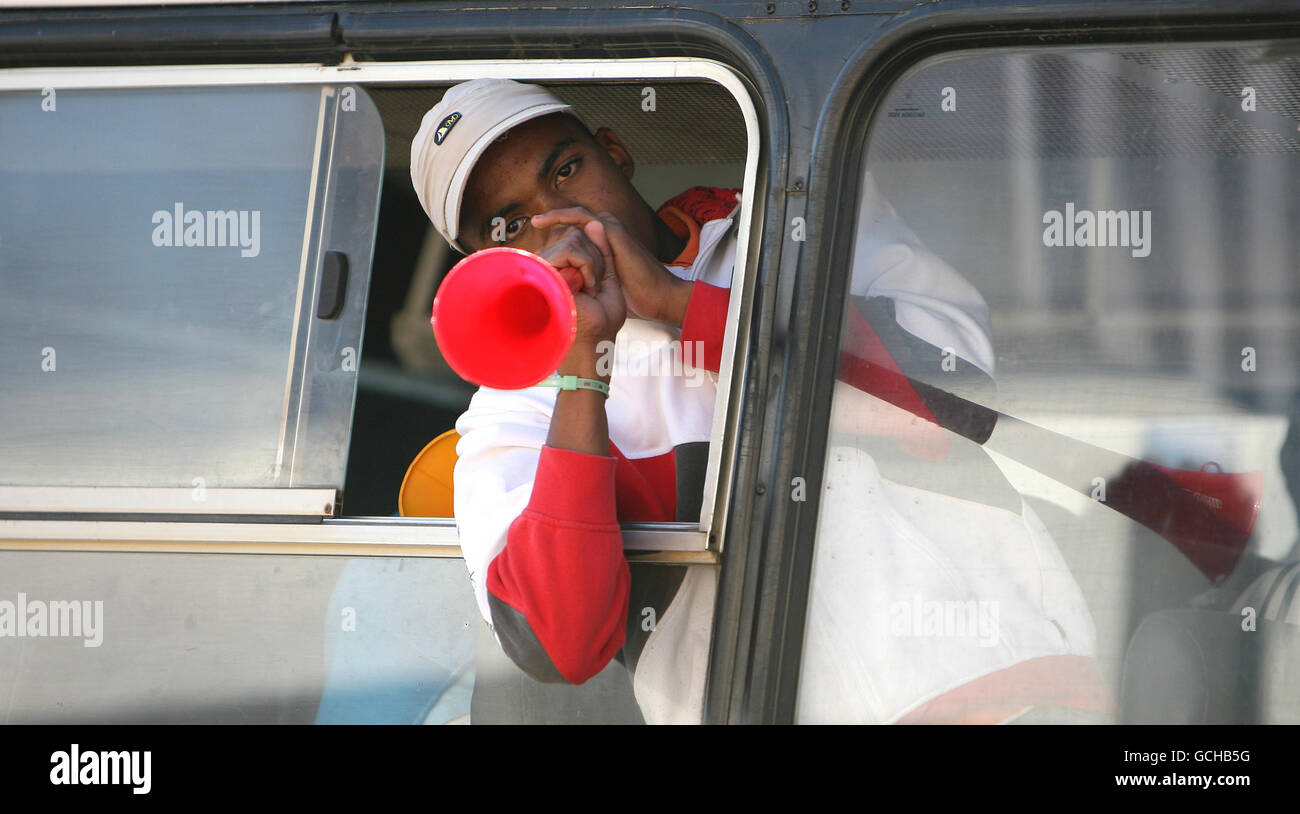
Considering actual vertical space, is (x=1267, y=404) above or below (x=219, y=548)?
above

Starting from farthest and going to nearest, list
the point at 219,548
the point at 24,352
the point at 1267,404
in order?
the point at 24,352, the point at 219,548, the point at 1267,404

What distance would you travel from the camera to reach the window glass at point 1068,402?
1412 millimetres

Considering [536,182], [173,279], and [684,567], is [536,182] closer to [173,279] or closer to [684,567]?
[173,279]

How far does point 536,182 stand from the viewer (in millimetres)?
1864

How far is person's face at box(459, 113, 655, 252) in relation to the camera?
1.86m

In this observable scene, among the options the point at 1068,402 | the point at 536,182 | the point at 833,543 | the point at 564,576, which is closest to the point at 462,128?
the point at 536,182

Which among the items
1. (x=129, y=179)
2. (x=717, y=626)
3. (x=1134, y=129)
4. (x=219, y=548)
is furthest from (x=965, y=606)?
(x=129, y=179)

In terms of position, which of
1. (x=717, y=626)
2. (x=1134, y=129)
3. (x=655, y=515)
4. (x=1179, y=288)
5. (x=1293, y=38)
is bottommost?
(x=717, y=626)

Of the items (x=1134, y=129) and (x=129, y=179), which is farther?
(x=129, y=179)

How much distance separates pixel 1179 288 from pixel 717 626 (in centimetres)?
79

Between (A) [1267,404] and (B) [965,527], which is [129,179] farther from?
(A) [1267,404]

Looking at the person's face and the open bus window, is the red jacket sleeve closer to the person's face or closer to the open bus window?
the person's face

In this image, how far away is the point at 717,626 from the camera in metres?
1.47

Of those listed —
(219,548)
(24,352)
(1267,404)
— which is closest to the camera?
(1267,404)
